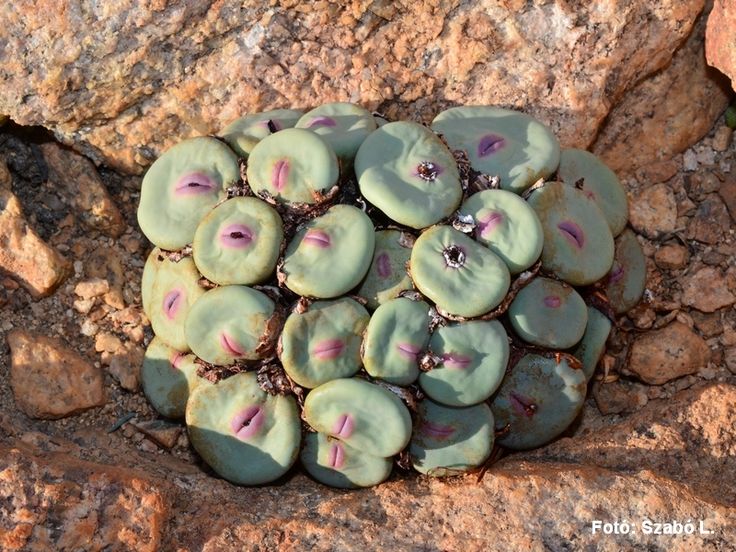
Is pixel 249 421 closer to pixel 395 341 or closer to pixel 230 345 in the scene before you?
pixel 230 345

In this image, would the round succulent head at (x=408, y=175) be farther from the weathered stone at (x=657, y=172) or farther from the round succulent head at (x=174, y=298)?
the weathered stone at (x=657, y=172)

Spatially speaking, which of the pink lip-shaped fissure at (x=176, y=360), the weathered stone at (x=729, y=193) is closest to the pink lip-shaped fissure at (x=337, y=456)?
the pink lip-shaped fissure at (x=176, y=360)

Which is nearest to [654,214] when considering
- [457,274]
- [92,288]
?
[457,274]

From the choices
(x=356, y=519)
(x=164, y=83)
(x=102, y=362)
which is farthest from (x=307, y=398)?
(x=164, y=83)

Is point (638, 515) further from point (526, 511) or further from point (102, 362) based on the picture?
point (102, 362)

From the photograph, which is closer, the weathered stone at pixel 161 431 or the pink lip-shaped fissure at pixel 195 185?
the pink lip-shaped fissure at pixel 195 185

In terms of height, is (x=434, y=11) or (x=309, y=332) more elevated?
(x=434, y=11)
